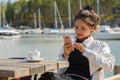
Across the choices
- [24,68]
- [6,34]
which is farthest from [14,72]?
[6,34]

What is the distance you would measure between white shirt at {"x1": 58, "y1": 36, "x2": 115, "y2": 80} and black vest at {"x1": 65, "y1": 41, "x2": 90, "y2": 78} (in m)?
0.07

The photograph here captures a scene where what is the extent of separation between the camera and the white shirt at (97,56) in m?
4.48

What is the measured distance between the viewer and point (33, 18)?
347ft

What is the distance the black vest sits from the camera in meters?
4.62

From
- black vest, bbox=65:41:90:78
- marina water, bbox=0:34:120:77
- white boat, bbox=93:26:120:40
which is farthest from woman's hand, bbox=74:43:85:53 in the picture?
white boat, bbox=93:26:120:40

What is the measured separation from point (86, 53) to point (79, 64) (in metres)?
0.23

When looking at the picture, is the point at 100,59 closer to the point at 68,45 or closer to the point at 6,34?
the point at 68,45

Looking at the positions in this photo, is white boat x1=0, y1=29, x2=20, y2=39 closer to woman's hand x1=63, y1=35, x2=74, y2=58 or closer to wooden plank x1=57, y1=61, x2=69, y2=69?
woman's hand x1=63, y1=35, x2=74, y2=58

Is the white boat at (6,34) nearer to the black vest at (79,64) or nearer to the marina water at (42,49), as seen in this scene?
the marina water at (42,49)

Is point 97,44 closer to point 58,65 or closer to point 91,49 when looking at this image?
point 91,49

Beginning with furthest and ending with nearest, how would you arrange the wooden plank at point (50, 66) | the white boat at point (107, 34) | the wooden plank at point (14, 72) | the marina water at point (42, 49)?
the white boat at point (107, 34) → the marina water at point (42, 49) → the wooden plank at point (50, 66) → the wooden plank at point (14, 72)

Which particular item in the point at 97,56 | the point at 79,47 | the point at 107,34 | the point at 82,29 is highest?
the point at 82,29

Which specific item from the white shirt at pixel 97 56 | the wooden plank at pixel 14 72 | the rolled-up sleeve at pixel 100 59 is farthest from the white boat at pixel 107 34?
the wooden plank at pixel 14 72

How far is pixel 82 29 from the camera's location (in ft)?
15.1
